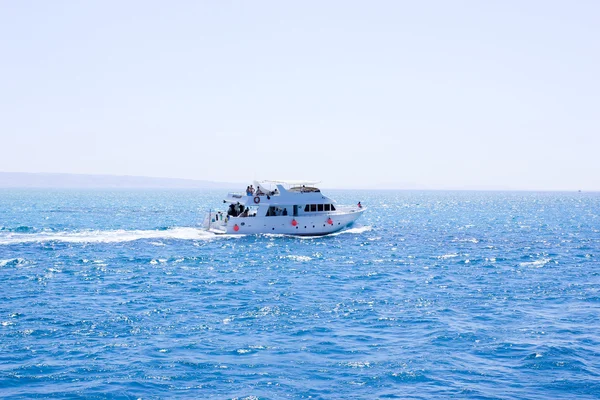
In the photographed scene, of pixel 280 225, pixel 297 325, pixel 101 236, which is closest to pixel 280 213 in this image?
pixel 280 225

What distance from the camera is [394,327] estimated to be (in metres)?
23.1

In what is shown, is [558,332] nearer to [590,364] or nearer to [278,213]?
[590,364]

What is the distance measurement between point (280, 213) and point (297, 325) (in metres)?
34.0

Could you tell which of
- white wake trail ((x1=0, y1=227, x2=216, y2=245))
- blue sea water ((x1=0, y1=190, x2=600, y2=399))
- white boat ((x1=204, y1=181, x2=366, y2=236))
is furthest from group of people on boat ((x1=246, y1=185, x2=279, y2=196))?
blue sea water ((x1=0, y1=190, x2=600, y2=399))

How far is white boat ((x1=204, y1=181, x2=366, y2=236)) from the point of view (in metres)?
56.1

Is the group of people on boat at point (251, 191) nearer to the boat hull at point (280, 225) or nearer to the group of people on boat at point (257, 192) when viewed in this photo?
the group of people on boat at point (257, 192)

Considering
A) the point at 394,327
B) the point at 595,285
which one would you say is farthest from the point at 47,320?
the point at 595,285

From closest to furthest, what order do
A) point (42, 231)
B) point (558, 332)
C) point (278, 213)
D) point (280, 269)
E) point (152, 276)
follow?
point (558, 332) → point (152, 276) → point (280, 269) → point (278, 213) → point (42, 231)

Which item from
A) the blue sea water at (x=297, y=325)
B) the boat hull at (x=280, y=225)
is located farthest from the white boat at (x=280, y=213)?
the blue sea water at (x=297, y=325)

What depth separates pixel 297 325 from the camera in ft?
76.8

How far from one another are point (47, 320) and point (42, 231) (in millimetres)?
42523

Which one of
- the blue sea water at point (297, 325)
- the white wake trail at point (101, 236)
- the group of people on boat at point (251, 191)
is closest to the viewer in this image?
the blue sea water at point (297, 325)

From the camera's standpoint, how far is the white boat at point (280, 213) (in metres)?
56.1

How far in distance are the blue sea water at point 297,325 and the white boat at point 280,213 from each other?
412 inches
